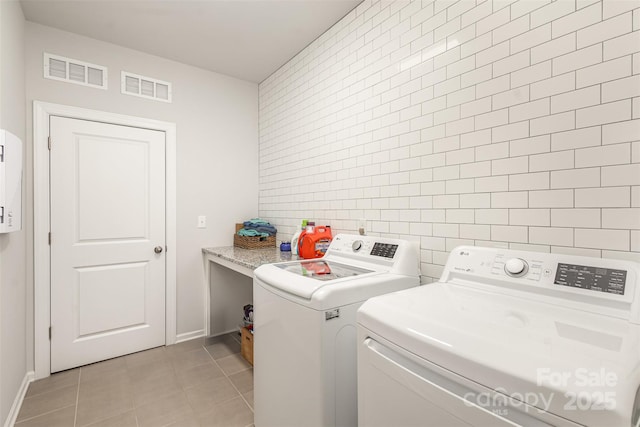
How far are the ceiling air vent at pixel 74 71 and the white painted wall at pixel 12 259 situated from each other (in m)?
0.18

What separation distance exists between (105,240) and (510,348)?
9.36ft

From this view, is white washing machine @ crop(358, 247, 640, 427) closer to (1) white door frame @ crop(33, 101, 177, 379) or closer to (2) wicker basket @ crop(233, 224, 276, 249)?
(2) wicker basket @ crop(233, 224, 276, 249)

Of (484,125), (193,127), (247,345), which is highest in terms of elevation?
(193,127)

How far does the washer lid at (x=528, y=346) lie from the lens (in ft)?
1.73

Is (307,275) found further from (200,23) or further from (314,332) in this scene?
(200,23)

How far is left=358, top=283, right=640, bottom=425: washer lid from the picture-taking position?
1.73 ft

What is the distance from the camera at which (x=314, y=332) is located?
117 cm

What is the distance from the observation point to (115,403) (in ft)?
6.25

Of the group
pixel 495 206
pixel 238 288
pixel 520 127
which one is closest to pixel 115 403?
pixel 238 288

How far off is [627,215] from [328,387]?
121cm

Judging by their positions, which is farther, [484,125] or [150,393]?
[150,393]

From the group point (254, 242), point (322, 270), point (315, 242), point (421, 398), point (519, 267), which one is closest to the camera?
point (421, 398)

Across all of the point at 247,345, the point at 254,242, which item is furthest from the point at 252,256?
the point at 247,345

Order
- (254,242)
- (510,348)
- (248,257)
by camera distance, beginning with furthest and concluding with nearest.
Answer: (254,242)
(248,257)
(510,348)
